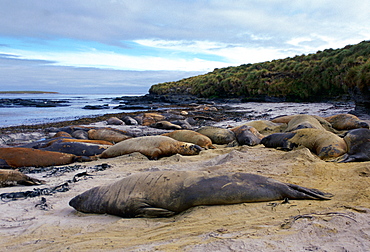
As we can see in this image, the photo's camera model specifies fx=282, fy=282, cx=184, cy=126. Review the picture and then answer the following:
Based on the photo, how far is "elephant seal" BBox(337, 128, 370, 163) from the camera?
16.1ft

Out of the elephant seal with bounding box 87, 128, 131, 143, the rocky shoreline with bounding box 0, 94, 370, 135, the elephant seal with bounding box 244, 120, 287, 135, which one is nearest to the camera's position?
the elephant seal with bounding box 87, 128, 131, 143

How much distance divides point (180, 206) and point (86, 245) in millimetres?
1161

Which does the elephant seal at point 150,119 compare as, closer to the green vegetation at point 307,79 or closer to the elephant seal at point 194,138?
the elephant seal at point 194,138

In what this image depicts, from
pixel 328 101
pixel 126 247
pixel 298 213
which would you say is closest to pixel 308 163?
pixel 298 213

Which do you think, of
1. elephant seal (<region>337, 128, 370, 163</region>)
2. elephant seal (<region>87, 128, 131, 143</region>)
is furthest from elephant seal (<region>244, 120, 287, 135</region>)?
elephant seal (<region>87, 128, 131, 143</region>)

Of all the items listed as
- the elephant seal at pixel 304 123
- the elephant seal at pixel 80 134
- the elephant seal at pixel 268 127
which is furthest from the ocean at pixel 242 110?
the elephant seal at pixel 80 134

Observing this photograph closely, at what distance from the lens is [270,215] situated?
2771 millimetres

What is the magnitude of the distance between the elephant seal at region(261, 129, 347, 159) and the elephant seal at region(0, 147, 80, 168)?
497cm

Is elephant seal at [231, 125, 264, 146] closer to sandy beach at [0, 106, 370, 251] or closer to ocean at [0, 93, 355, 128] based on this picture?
sandy beach at [0, 106, 370, 251]

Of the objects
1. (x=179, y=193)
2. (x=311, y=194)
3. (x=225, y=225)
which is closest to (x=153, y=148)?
(x=179, y=193)

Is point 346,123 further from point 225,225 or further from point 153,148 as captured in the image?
point 225,225

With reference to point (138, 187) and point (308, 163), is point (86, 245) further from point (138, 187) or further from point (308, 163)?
point (308, 163)

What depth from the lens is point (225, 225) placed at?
2.63 metres

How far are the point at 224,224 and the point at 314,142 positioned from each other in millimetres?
4392
